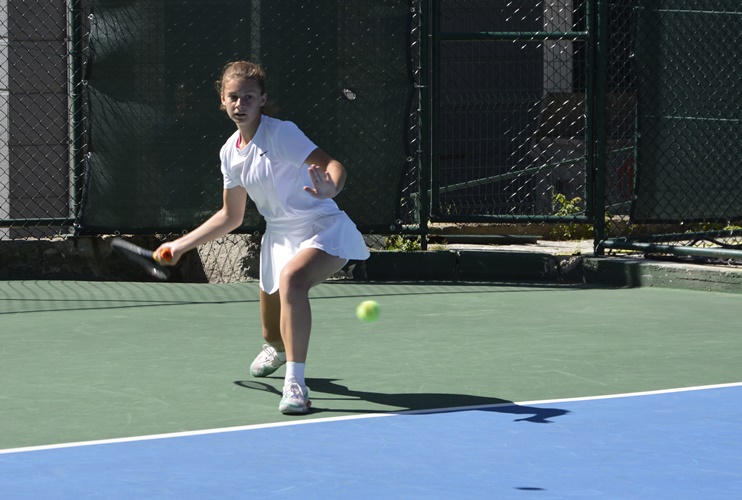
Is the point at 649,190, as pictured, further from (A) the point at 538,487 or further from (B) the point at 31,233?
(A) the point at 538,487

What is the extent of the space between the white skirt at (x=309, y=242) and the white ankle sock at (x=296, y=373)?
519 millimetres

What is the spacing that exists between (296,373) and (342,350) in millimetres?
1617

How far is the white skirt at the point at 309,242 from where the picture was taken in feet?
19.5

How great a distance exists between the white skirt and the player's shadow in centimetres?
52

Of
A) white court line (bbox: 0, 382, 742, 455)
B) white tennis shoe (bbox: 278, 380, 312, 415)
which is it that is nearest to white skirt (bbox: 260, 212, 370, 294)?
white tennis shoe (bbox: 278, 380, 312, 415)

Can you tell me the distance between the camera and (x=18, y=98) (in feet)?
35.5

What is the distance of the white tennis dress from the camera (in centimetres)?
595

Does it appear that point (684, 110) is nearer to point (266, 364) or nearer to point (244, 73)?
point (266, 364)

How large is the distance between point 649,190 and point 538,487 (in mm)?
6165

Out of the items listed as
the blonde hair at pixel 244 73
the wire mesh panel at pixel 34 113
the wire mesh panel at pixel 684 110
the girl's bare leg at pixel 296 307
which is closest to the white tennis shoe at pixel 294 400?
the girl's bare leg at pixel 296 307

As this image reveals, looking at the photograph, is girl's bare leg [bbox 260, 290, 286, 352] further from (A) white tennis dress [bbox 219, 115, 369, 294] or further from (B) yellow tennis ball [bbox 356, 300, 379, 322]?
(B) yellow tennis ball [bbox 356, 300, 379, 322]

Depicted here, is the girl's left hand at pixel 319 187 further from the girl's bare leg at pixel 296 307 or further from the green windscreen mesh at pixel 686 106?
the green windscreen mesh at pixel 686 106

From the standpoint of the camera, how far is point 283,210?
6059mm

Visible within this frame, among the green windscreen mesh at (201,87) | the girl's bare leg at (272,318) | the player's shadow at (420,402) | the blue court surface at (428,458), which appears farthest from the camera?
the green windscreen mesh at (201,87)
